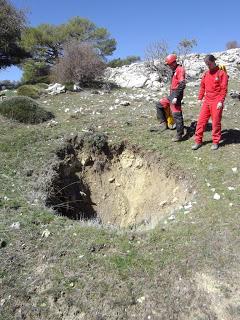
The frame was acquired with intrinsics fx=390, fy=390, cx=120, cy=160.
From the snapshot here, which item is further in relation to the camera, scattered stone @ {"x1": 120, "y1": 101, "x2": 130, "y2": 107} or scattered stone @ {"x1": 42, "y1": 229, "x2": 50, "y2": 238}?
scattered stone @ {"x1": 120, "y1": 101, "x2": 130, "y2": 107}

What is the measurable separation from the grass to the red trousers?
0.39m

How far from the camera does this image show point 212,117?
26.3 feet

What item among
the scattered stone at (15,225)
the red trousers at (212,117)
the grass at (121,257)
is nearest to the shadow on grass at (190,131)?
the red trousers at (212,117)

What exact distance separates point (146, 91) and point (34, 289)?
40.4ft

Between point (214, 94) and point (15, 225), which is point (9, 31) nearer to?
point (214, 94)

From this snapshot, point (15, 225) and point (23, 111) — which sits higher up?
point (23, 111)

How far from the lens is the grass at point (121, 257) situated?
4.52 metres

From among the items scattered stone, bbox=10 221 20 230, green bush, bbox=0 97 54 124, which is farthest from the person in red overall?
scattered stone, bbox=10 221 20 230

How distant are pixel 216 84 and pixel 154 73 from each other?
36.7ft

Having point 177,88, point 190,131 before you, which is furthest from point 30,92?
point 177,88

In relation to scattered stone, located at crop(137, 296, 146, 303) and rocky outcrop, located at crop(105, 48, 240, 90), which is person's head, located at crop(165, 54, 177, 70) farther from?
rocky outcrop, located at crop(105, 48, 240, 90)

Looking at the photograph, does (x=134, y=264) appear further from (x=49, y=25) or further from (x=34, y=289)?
(x=49, y=25)

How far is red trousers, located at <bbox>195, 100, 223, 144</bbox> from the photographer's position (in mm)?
7895

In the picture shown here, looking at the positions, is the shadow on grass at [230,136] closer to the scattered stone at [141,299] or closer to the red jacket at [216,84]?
the red jacket at [216,84]
